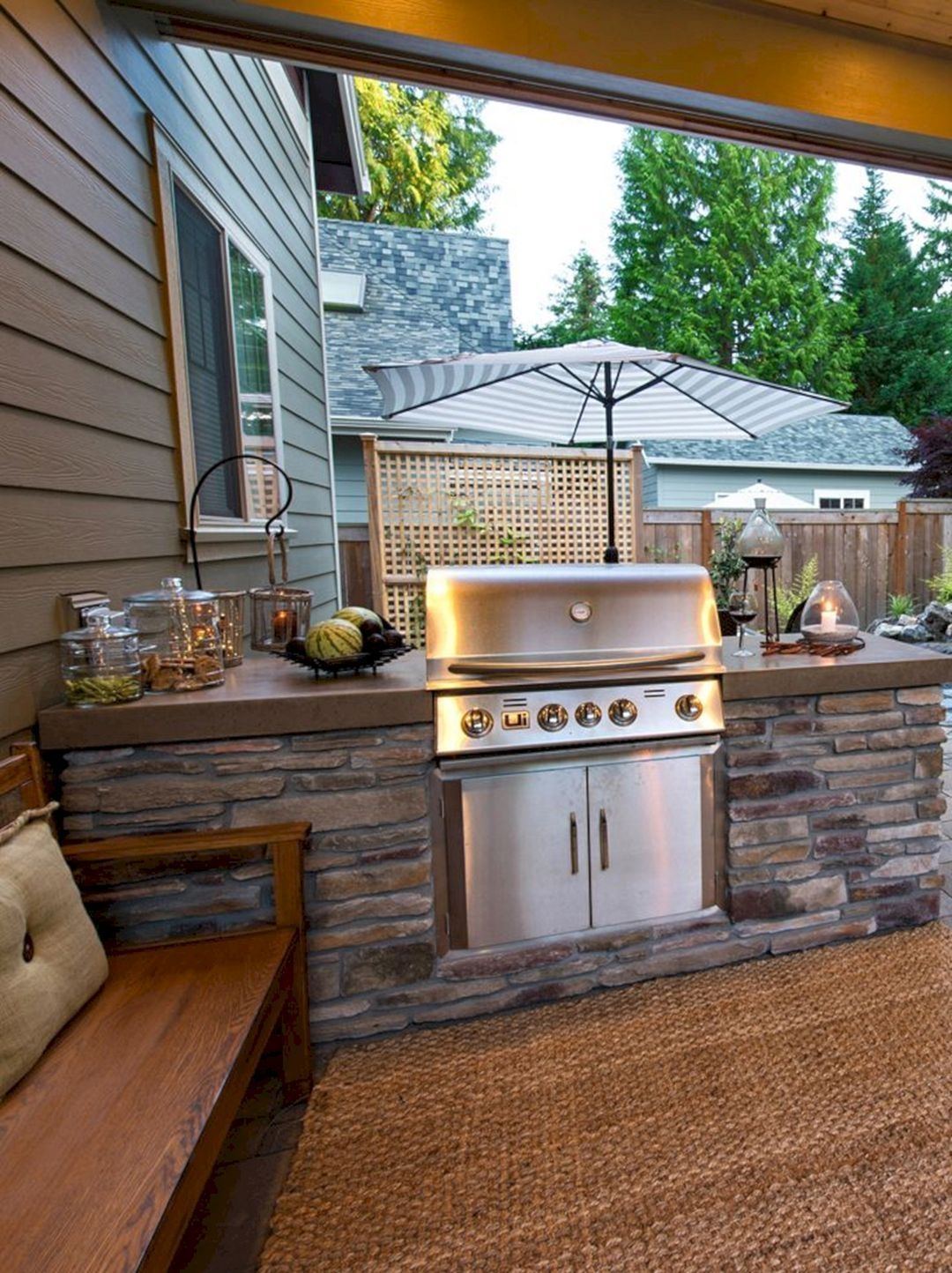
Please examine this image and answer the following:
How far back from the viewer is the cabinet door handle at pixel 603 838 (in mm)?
1984

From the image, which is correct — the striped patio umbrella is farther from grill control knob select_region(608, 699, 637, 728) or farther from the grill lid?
grill control knob select_region(608, 699, 637, 728)

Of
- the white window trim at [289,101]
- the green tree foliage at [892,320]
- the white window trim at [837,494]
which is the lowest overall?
Answer: the white window trim at [837,494]

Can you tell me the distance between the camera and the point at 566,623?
1.93 metres

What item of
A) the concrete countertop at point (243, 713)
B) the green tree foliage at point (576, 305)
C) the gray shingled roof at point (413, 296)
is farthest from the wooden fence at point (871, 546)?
the green tree foliage at point (576, 305)

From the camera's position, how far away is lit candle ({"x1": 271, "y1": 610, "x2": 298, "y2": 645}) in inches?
93.0

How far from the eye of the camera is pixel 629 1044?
A: 1839mm

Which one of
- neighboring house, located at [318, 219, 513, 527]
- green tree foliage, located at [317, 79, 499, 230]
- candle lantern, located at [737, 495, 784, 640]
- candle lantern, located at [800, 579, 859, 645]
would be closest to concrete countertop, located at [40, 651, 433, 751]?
candle lantern, located at [737, 495, 784, 640]

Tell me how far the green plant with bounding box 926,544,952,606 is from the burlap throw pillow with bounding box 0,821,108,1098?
872 centimetres

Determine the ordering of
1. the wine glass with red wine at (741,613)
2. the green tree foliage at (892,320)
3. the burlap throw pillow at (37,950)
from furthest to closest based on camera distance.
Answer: the green tree foliage at (892,320)
the wine glass with red wine at (741,613)
the burlap throw pillow at (37,950)

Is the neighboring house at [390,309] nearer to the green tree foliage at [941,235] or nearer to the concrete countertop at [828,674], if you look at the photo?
the concrete countertop at [828,674]

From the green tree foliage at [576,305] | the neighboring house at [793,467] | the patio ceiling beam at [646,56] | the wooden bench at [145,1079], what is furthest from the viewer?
the green tree foliage at [576,305]

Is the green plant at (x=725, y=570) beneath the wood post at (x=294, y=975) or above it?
above

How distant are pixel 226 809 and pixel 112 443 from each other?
1.14 meters

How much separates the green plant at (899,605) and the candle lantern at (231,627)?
26.2 feet
